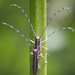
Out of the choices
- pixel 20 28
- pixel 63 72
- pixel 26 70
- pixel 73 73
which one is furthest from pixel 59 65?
pixel 20 28

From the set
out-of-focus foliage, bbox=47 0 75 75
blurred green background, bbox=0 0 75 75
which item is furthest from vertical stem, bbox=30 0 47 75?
out-of-focus foliage, bbox=47 0 75 75

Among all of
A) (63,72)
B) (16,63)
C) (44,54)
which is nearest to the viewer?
(44,54)

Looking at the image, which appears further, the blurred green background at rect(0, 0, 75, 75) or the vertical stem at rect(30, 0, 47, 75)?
the blurred green background at rect(0, 0, 75, 75)

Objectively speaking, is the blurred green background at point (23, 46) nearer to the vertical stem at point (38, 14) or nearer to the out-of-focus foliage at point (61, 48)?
the out-of-focus foliage at point (61, 48)

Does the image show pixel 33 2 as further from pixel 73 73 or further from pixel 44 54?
pixel 73 73

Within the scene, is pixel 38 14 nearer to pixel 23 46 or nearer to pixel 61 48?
pixel 23 46

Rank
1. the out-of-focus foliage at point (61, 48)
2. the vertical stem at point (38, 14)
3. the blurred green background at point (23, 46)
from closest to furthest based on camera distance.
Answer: the vertical stem at point (38, 14), the blurred green background at point (23, 46), the out-of-focus foliage at point (61, 48)

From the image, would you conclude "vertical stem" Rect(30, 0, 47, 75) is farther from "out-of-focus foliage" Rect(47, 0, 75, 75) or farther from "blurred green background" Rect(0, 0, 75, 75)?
"out-of-focus foliage" Rect(47, 0, 75, 75)

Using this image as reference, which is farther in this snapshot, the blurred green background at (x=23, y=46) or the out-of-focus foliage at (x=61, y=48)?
the out-of-focus foliage at (x=61, y=48)

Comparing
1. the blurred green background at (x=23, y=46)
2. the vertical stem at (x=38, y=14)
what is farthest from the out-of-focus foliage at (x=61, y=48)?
the vertical stem at (x=38, y=14)
